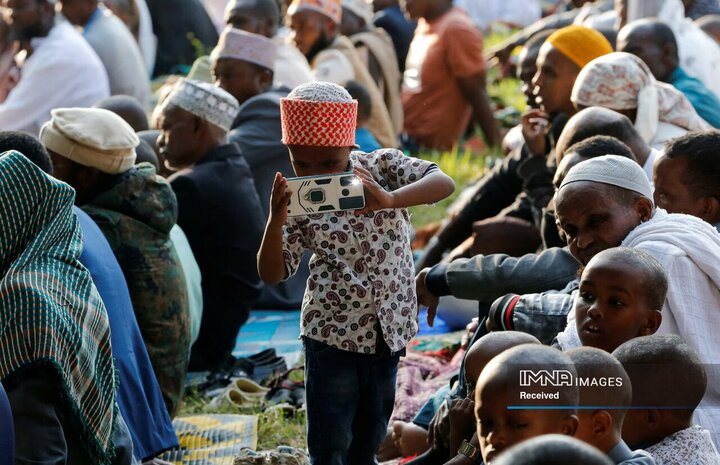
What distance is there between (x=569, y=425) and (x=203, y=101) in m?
4.23

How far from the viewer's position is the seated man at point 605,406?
9.38 ft

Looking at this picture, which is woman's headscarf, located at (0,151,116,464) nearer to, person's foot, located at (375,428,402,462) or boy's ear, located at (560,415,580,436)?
person's foot, located at (375,428,402,462)

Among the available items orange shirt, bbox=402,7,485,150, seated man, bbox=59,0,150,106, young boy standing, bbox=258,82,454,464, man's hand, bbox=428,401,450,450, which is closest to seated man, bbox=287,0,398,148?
orange shirt, bbox=402,7,485,150

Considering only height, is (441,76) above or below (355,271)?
below

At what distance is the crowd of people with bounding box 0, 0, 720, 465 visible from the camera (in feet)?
10.5

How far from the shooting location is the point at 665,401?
3154mm

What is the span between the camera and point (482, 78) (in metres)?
11.4

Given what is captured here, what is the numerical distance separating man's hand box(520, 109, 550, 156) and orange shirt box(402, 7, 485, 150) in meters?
4.91

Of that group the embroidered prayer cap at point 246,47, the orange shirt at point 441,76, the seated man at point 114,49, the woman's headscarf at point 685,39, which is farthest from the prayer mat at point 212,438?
the orange shirt at point 441,76

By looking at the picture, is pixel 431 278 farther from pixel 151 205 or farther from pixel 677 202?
pixel 151 205

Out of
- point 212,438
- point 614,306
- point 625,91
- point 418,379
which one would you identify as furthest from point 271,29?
point 614,306

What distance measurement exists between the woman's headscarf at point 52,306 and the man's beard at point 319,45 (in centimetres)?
627

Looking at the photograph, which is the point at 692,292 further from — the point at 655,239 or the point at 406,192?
the point at 406,192

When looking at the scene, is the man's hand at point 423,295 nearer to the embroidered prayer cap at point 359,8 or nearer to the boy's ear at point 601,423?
the boy's ear at point 601,423
